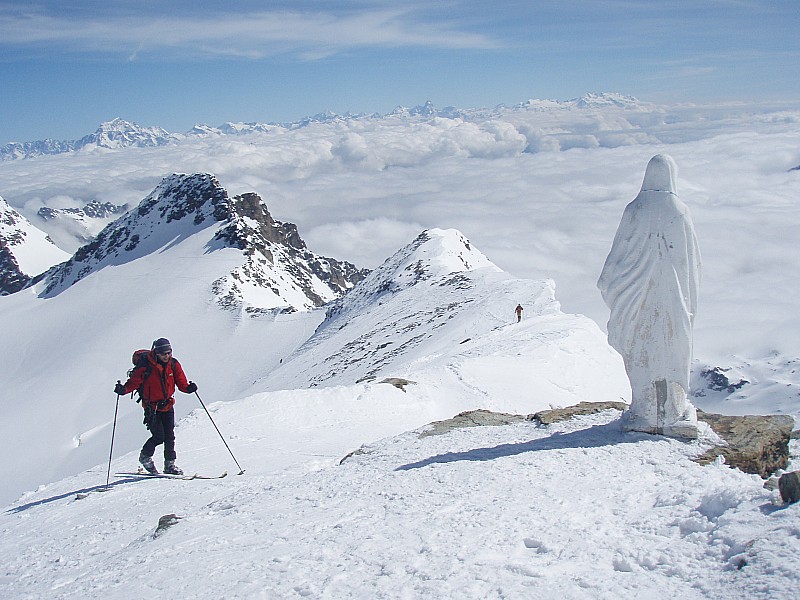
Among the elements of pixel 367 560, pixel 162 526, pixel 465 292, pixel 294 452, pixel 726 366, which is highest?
pixel 367 560

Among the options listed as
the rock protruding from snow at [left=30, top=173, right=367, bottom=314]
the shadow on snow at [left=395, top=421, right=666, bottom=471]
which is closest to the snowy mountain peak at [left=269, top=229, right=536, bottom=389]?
the shadow on snow at [left=395, top=421, right=666, bottom=471]

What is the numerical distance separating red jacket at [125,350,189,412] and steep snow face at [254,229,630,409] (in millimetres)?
9053

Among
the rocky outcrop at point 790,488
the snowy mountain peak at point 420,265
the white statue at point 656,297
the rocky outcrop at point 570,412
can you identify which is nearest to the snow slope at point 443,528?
the rocky outcrop at point 790,488

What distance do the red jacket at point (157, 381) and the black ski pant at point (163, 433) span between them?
0.16m

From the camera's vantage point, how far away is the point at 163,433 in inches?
429

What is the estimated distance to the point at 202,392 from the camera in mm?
53688

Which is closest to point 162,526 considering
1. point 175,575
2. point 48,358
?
point 175,575

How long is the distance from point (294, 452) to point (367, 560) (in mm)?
6566

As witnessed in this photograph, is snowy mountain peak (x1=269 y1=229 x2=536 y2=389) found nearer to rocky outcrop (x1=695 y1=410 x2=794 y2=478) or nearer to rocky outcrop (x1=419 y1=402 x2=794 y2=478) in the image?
rocky outcrop (x1=419 y1=402 x2=794 y2=478)

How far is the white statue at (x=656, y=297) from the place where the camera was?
27.3 ft

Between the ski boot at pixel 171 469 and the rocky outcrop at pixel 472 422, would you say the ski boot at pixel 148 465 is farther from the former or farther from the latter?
the rocky outcrop at pixel 472 422

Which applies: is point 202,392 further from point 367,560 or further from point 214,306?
point 367,560

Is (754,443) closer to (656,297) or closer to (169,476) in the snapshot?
(656,297)

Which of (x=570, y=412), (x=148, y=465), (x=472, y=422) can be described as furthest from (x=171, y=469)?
(x=570, y=412)
